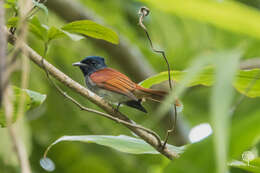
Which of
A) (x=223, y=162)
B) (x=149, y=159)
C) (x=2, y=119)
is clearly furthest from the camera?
(x=149, y=159)

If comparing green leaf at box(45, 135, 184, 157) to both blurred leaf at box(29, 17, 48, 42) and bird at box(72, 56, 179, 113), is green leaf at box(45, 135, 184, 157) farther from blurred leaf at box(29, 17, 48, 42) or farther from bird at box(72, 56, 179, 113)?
bird at box(72, 56, 179, 113)

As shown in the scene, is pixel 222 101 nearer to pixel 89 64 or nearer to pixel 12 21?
pixel 12 21

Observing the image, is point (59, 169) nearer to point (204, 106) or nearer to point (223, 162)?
point (204, 106)

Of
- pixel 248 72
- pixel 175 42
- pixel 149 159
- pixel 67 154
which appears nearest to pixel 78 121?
pixel 67 154

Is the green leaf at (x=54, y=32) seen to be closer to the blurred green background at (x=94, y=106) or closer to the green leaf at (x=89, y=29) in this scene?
the green leaf at (x=89, y=29)

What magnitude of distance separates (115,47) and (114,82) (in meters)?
1.98

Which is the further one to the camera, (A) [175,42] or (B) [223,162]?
(A) [175,42]

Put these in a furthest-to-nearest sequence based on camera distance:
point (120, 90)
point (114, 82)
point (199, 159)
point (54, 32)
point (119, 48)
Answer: point (119, 48) → point (114, 82) → point (120, 90) → point (54, 32) → point (199, 159)

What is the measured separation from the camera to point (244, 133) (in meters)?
0.96

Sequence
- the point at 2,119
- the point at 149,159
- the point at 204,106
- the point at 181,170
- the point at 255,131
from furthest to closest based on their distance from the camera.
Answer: the point at 204,106 → the point at 149,159 → the point at 2,119 → the point at 181,170 → the point at 255,131

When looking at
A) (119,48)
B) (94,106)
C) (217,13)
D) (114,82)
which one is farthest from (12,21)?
(119,48)

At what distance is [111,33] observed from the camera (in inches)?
69.3

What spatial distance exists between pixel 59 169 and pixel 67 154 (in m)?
0.21

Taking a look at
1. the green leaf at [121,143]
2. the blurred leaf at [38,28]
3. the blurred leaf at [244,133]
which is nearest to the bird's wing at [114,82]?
the green leaf at [121,143]
